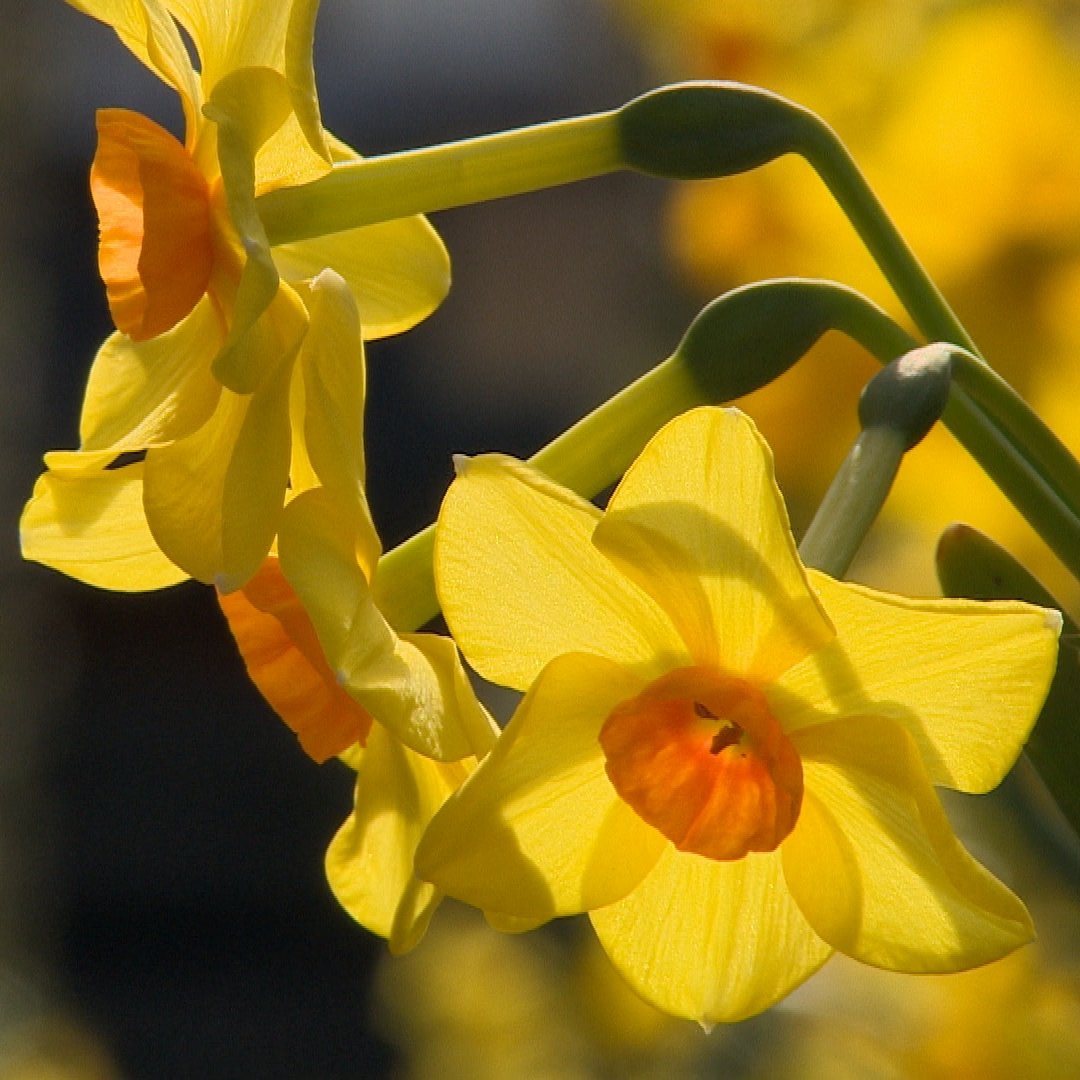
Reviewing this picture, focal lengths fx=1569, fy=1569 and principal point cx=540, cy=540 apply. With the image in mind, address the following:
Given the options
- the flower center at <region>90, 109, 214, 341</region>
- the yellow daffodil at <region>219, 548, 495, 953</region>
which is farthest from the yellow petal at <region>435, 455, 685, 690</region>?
the flower center at <region>90, 109, 214, 341</region>

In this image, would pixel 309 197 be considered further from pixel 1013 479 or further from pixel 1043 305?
pixel 1043 305

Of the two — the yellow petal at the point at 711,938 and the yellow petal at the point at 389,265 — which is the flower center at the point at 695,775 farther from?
the yellow petal at the point at 389,265

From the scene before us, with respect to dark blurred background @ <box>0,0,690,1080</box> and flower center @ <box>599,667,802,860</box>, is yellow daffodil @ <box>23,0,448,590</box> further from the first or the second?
dark blurred background @ <box>0,0,690,1080</box>

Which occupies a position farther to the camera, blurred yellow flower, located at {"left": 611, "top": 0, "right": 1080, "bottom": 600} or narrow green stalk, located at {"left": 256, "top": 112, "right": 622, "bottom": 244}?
blurred yellow flower, located at {"left": 611, "top": 0, "right": 1080, "bottom": 600}

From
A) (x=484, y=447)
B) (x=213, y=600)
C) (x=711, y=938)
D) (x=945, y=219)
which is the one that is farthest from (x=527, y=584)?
(x=484, y=447)

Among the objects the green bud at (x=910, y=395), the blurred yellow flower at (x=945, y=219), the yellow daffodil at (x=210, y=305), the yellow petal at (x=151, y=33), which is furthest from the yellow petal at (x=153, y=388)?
the blurred yellow flower at (x=945, y=219)

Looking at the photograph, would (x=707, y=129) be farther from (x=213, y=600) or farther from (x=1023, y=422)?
(x=213, y=600)
